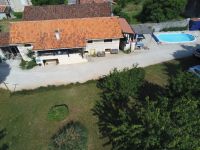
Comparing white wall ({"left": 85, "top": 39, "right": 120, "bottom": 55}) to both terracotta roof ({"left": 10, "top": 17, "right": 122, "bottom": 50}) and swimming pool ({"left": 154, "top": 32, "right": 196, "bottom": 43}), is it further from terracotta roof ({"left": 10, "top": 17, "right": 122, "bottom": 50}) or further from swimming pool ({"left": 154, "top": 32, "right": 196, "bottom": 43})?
swimming pool ({"left": 154, "top": 32, "right": 196, "bottom": 43})

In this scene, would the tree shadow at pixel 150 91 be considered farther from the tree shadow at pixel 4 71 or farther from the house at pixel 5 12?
the house at pixel 5 12

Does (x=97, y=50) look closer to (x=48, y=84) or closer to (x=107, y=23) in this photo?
(x=107, y=23)

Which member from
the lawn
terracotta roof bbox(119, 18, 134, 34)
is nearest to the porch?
the lawn

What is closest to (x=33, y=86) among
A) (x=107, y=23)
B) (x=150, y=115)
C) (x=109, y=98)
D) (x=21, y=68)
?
(x=21, y=68)

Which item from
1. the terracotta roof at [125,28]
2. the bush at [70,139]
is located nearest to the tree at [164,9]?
the terracotta roof at [125,28]

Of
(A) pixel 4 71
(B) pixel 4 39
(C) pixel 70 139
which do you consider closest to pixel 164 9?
(B) pixel 4 39

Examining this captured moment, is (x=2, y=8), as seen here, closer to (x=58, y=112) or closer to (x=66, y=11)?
(x=66, y=11)
